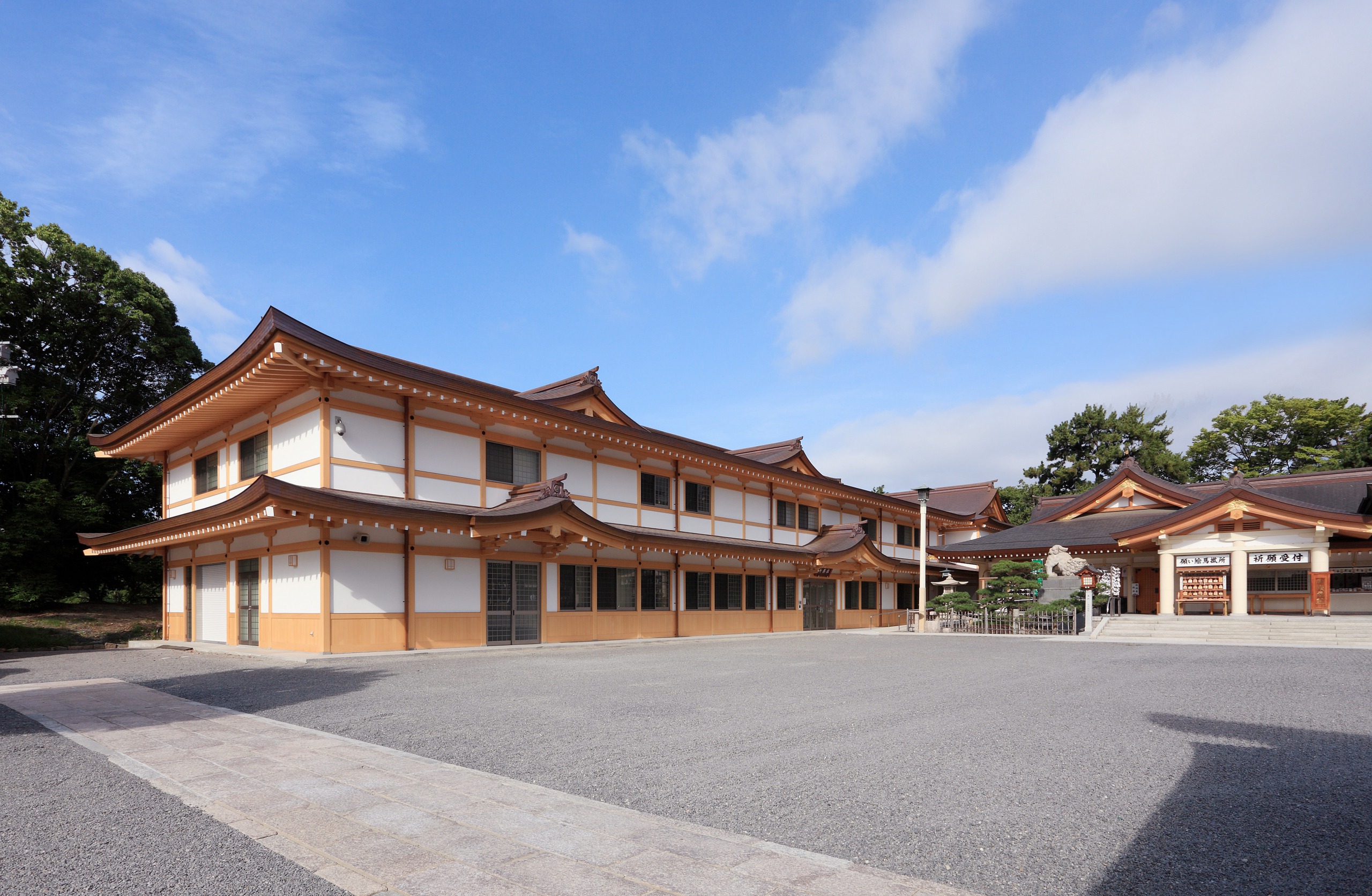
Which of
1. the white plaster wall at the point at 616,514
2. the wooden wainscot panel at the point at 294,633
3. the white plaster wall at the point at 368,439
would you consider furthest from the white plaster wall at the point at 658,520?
the wooden wainscot panel at the point at 294,633

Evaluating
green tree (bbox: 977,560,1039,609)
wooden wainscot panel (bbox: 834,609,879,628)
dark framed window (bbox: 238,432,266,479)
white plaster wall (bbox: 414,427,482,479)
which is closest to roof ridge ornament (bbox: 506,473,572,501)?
white plaster wall (bbox: 414,427,482,479)

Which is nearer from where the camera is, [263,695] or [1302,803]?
[1302,803]

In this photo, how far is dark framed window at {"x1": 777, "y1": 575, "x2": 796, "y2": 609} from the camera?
2769cm

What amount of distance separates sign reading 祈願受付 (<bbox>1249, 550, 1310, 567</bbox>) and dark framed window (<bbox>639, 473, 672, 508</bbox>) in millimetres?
19796

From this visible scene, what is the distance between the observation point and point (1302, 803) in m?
4.89

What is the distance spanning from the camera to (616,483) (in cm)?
2212

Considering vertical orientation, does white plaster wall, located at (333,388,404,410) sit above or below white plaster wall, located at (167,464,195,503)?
above

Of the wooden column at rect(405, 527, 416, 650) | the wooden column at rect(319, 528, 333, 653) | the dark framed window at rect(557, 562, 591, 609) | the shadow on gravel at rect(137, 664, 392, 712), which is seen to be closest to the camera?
the shadow on gravel at rect(137, 664, 392, 712)

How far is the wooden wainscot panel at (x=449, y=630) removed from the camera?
16438 mm

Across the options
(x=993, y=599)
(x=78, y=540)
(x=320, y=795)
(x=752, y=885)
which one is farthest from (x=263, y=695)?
(x=993, y=599)

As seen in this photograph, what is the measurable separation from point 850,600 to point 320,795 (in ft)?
92.1

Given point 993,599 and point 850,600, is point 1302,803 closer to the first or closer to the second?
point 993,599

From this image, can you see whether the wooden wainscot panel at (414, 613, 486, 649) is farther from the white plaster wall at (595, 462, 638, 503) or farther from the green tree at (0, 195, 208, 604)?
the green tree at (0, 195, 208, 604)

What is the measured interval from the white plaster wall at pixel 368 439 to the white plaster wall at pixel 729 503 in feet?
38.5
